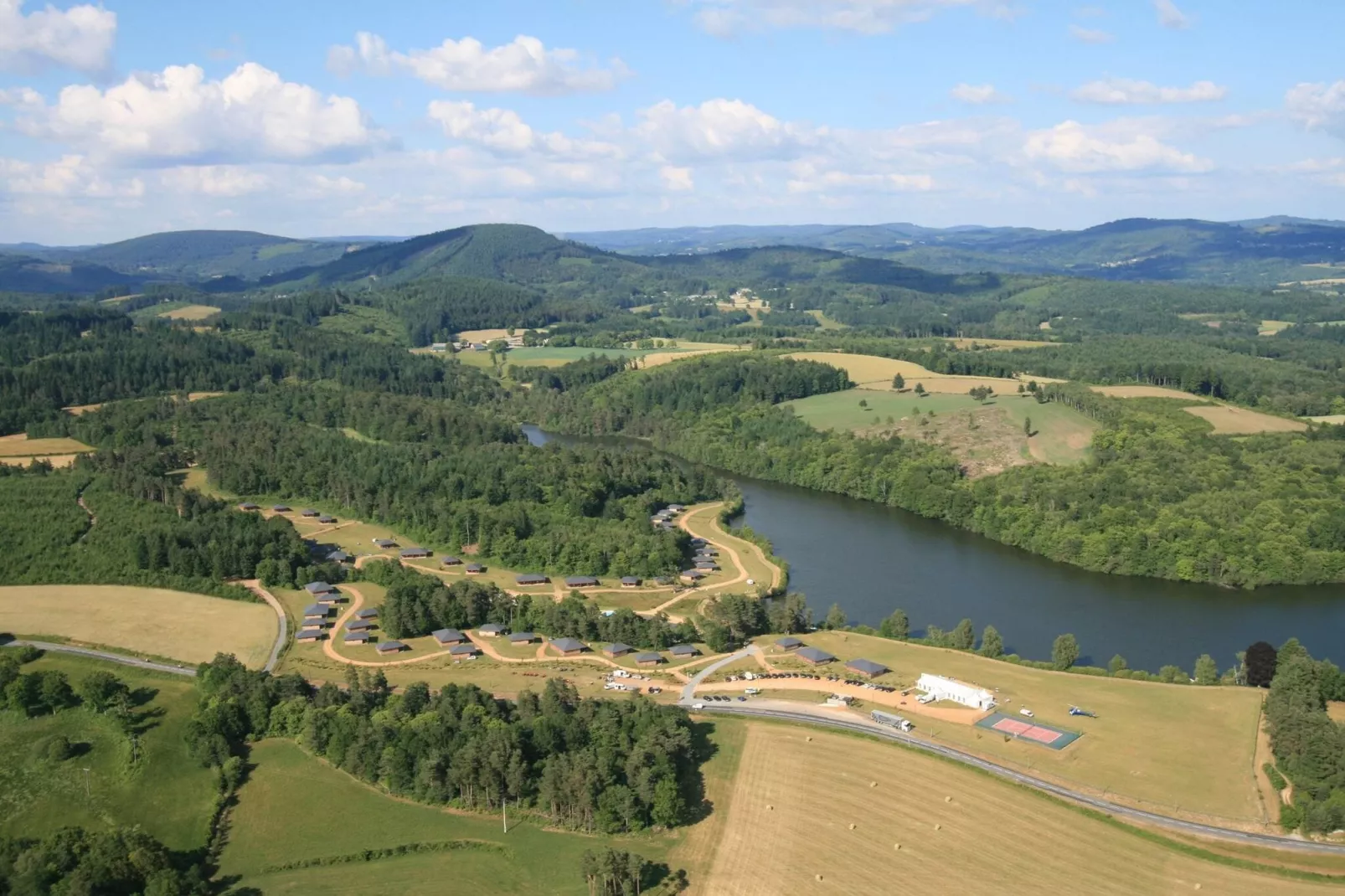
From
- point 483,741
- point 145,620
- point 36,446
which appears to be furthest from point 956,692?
point 36,446

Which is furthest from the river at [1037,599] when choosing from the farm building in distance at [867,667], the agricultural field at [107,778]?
the agricultural field at [107,778]

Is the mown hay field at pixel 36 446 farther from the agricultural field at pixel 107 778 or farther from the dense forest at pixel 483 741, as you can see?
the dense forest at pixel 483 741

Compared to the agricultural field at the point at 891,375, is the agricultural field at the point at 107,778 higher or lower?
lower

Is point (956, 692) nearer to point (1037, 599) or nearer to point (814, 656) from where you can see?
point (814, 656)

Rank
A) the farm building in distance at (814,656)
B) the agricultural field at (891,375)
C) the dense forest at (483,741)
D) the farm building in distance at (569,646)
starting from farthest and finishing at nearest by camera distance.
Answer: the agricultural field at (891,375)
the farm building in distance at (569,646)
the farm building in distance at (814,656)
the dense forest at (483,741)

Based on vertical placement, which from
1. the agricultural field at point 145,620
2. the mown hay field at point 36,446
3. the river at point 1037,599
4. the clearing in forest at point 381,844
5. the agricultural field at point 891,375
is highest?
the agricultural field at point 891,375

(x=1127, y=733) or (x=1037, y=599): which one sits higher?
(x=1127, y=733)

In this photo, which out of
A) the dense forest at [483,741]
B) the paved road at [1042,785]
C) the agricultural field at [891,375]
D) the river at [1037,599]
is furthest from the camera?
the agricultural field at [891,375]
